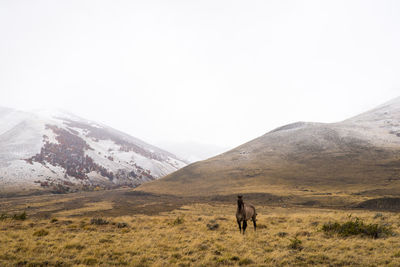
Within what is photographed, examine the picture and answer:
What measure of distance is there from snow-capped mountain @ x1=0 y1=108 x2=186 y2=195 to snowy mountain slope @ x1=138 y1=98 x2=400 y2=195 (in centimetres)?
2554

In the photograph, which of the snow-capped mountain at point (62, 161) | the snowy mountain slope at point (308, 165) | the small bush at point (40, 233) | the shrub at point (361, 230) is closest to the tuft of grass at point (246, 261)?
the shrub at point (361, 230)

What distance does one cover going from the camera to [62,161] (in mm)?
78188

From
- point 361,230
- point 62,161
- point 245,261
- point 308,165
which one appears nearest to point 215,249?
point 245,261

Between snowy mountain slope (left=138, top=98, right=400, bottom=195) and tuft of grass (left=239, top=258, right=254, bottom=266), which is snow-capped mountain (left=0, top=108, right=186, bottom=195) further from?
tuft of grass (left=239, top=258, right=254, bottom=266)

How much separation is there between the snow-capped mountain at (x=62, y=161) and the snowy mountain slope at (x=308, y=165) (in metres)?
25.5

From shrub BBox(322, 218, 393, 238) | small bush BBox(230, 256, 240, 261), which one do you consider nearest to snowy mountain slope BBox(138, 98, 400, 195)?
shrub BBox(322, 218, 393, 238)

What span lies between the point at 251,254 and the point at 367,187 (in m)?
40.3

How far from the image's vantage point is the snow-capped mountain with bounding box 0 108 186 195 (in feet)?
206

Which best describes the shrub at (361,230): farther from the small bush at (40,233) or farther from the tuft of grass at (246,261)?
the small bush at (40,233)

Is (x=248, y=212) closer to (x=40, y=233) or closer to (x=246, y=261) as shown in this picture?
(x=246, y=261)

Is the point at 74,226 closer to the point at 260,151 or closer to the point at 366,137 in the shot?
the point at 260,151

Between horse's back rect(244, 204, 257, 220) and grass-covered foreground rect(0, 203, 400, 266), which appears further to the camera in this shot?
horse's back rect(244, 204, 257, 220)

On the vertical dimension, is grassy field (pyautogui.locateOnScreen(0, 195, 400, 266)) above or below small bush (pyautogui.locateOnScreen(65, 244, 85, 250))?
above

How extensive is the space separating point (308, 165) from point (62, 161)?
77.7 metres
